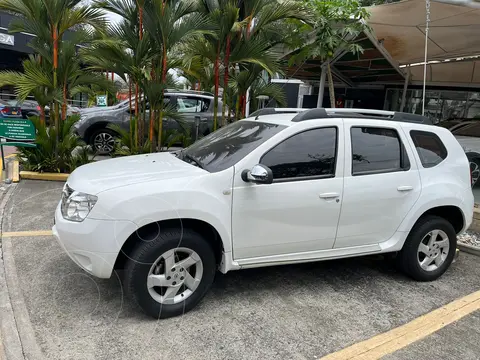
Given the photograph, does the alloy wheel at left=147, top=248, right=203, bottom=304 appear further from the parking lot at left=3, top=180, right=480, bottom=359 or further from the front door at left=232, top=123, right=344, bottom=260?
the front door at left=232, top=123, right=344, bottom=260

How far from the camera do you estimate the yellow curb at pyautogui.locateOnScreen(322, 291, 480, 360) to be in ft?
9.42

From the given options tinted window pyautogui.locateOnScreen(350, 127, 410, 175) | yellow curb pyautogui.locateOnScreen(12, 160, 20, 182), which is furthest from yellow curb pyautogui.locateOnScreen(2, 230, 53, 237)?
tinted window pyautogui.locateOnScreen(350, 127, 410, 175)

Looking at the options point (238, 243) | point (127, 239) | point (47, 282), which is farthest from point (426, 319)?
point (47, 282)

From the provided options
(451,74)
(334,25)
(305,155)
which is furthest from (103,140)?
(451,74)

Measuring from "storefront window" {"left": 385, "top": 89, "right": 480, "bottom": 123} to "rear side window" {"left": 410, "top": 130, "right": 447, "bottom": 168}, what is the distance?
11.4m

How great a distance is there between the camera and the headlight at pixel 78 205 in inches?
118

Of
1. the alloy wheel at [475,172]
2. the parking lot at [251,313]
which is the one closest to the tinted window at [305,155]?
the parking lot at [251,313]

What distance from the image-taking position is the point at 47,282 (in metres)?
3.65

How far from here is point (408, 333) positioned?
Result: 317 centimetres

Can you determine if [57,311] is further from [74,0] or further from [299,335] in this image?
[74,0]

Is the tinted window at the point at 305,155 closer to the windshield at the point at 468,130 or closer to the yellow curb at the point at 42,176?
the yellow curb at the point at 42,176

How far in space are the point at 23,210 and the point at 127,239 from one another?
134 inches

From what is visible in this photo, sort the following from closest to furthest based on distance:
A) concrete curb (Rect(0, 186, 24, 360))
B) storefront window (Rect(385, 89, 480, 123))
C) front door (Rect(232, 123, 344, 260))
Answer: concrete curb (Rect(0, 186, 24, 360)) → front door (Rect(232, 123, 344, 260)) → storefront window (Rect(385, 89, 480, 123))

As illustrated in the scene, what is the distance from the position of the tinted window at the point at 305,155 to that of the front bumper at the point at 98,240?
1306mm
